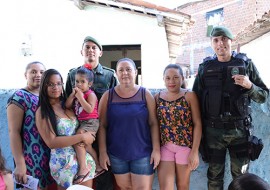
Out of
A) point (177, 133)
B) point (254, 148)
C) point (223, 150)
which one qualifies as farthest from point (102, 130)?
point (254, 148)

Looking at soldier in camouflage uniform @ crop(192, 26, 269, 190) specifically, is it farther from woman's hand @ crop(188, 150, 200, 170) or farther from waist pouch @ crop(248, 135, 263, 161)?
woman's hand @ crop(188, 150, 200, 170)

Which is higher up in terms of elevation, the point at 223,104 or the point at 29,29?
the point at 29,29

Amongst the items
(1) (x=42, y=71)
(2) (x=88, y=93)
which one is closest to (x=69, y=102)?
(2) (x=88, y=93)

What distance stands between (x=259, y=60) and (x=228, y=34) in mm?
7061

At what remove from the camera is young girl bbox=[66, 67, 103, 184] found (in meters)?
2.63

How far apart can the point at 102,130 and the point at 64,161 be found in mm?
498

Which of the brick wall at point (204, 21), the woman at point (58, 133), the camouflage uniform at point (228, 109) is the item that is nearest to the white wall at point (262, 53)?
the camouflage uniform at point (228, 109)

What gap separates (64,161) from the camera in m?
2.57

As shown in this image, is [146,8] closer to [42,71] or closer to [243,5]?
[42,71]

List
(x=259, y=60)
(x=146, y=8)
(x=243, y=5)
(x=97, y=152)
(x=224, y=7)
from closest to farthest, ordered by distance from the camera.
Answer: (x=97, y=152)
(x=146, y=8)
(x=259, y=60)
(x=243, y=5)
(x=224, y=7)

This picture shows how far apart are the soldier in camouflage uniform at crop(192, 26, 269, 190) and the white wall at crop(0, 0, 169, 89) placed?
5210 millimetres

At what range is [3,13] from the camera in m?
7.95

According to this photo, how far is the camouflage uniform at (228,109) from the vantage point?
2.76 meters

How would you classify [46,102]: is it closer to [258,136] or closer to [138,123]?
[138,123]
